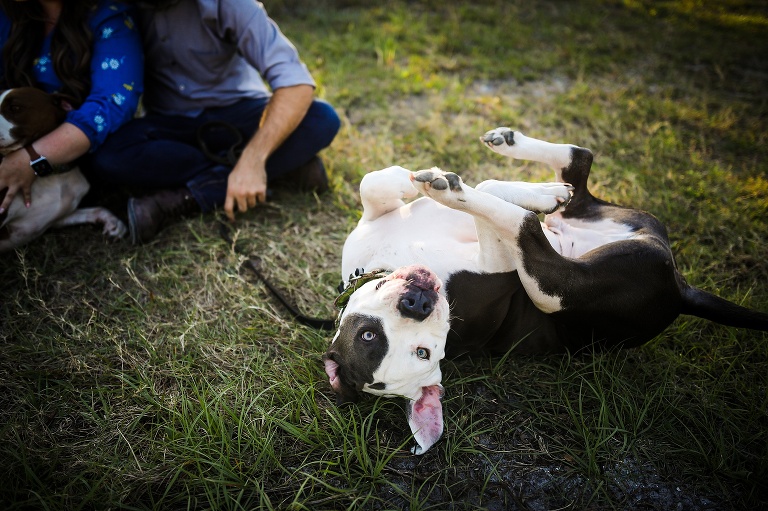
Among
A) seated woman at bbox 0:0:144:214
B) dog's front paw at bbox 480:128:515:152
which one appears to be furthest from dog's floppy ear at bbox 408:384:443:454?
seated woman at bbox 0:0:144:214

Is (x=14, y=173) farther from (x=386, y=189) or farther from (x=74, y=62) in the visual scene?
(x=386, y=189)

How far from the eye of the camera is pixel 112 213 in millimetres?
3246

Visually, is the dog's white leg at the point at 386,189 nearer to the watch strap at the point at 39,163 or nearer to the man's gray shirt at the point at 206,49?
the man's gray shirt at the point at 206,49

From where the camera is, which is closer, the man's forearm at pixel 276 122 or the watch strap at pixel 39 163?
the watch strap at pixel 39 163

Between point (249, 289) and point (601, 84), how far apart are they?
4.12 metres

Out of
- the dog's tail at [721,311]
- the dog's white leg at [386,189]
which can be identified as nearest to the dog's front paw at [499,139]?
the dog's white leg at [386,189]

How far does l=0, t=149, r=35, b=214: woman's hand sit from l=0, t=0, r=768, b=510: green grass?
0.35m

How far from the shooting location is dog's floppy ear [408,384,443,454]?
6.62ft

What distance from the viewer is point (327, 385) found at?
237cm

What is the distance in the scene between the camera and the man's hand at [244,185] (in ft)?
10.1

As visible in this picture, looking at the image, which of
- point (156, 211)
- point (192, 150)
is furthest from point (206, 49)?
point (156, 211)

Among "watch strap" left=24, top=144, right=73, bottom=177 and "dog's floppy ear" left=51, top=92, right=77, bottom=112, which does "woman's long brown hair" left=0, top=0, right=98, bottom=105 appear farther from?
"watch strap" left=24, top=144, right=73, bottom=177

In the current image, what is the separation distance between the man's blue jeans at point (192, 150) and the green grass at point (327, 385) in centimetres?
29

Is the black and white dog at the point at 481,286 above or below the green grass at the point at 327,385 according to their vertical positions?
above
